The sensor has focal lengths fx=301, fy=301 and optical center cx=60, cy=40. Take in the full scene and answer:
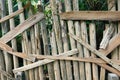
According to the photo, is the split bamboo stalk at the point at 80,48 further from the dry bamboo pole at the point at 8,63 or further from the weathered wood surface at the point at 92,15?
the dry bamboo pole at the point at 8,63

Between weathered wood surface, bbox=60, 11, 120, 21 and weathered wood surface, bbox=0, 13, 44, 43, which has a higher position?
weathered wood surface, bbox=60, 11, 120, 21

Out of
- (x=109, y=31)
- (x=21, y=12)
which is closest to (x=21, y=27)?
(x=21, y=12)

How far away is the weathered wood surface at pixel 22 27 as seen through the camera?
16.5 ft

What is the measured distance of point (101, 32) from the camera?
196 inches

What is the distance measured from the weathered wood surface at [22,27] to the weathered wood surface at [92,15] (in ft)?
1.53

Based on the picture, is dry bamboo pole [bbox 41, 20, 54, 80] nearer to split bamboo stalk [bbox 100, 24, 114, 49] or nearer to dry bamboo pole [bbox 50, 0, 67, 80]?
dry bamboo pole [bbox 50, 0, 67, 80]

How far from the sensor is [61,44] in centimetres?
495

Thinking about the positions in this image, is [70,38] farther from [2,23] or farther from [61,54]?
[2,23]

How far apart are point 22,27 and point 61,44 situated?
2.40 feet

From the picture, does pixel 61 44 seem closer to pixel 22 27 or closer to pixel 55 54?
pixel 55 54

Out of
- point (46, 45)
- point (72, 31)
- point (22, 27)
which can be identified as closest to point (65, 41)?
point (72, 31)

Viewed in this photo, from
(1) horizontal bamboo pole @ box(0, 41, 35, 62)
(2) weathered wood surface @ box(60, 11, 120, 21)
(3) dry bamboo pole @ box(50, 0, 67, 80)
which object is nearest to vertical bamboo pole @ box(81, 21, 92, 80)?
(2) weathered wood surface @ box(60, 11, 120, 21)

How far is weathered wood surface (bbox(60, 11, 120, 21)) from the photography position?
4.43 meters

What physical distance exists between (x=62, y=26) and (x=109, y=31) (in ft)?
2.54
